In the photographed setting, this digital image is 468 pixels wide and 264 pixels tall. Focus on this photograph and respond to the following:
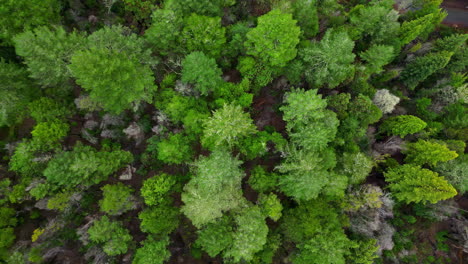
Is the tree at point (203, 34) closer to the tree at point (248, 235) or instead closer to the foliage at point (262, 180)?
the foliage at point (262, 180)

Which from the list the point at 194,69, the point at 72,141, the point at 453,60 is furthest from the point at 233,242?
the point at 453,60

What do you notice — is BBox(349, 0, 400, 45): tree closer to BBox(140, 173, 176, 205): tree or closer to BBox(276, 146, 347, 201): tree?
BBox(276, 146, 347, 201): tree

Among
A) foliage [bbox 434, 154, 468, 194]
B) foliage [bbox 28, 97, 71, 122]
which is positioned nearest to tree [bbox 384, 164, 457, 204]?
foliage [bbox 434, 154, 468, 194]

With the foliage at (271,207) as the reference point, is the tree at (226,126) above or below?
above

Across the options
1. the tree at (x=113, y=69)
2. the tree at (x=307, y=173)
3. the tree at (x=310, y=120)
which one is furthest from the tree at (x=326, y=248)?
the tree at (x=113, y=69)

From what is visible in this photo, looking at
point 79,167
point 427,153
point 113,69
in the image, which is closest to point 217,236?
point 79,167

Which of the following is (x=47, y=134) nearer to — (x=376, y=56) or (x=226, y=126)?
(x=226, y=126)

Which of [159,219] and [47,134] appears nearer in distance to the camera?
[159,219]
